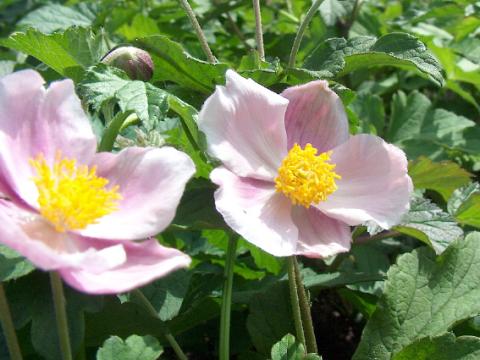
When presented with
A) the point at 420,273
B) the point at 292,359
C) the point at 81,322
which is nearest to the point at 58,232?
the point at 81,322

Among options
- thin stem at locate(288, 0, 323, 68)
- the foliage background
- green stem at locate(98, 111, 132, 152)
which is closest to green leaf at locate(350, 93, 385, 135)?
the foliage background

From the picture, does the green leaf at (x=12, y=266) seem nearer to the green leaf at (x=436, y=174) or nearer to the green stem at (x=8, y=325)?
the green stem at (x=8, y=325)

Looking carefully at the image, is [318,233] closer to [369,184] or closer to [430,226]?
[369,184]

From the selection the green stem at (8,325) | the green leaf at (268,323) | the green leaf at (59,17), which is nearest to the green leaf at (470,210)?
the green leaf at (268,323)

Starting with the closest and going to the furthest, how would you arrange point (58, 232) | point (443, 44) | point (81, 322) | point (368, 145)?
point (58, 232) → point (81, 322) → point (368, 145) → point (443, 44)

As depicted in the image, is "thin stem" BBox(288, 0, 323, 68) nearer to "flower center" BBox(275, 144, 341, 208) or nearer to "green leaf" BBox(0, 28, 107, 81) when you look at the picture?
"flower center" BBox(275, 144, 341, 208)

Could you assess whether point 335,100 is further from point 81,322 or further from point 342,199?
point 81,322

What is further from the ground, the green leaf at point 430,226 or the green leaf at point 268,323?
the green leaf at point 430,226
